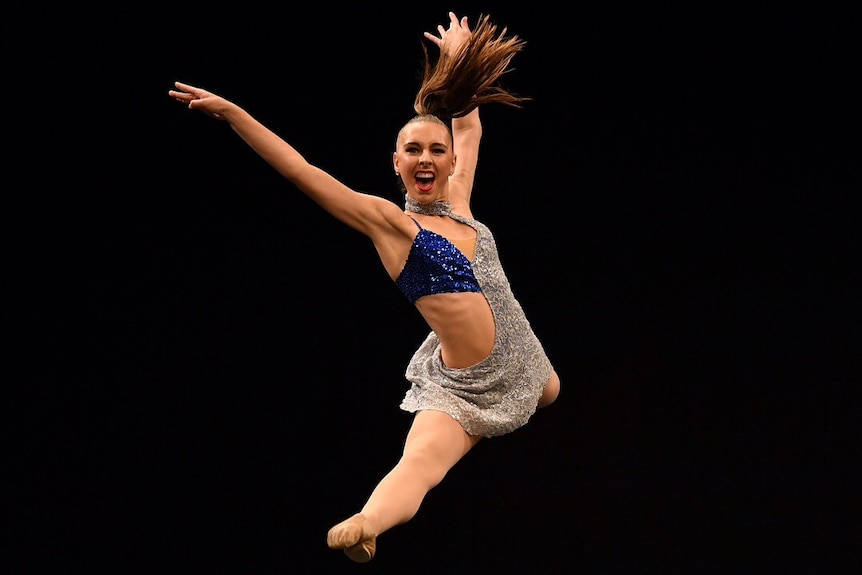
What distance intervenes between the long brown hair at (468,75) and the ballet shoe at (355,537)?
1.00m

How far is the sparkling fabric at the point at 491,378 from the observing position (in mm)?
2623

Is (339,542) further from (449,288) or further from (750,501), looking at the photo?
(750,501)

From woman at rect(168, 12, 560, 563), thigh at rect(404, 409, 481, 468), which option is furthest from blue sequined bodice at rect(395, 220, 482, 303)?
thigh at rect(404, 409, 481, 468)

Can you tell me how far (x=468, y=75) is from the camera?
109 inches

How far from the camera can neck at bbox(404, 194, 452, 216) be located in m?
2.70

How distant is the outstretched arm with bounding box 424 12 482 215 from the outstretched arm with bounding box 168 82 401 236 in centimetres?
41

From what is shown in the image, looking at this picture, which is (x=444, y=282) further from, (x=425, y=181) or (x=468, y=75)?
(x=468, y=75)

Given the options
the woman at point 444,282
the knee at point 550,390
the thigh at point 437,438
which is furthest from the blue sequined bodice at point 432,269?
the knee at point 550,390

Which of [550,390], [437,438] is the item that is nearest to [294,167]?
[437,438]

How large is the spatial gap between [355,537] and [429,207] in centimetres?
83

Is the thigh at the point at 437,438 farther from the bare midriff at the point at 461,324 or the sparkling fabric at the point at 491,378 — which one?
the bare midriff at the point at 461,324

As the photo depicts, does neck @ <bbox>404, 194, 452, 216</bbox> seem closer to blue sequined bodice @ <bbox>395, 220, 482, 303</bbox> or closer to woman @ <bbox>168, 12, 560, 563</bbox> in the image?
woman @ <bbox>168, 12, 560, 563</bbox>

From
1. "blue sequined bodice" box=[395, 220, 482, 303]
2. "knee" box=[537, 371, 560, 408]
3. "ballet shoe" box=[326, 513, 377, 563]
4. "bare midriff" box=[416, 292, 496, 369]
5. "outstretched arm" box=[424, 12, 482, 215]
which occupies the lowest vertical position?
"ballet shoe" box=[326, 513, 377, 563]

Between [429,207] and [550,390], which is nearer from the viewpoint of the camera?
[429,207]
